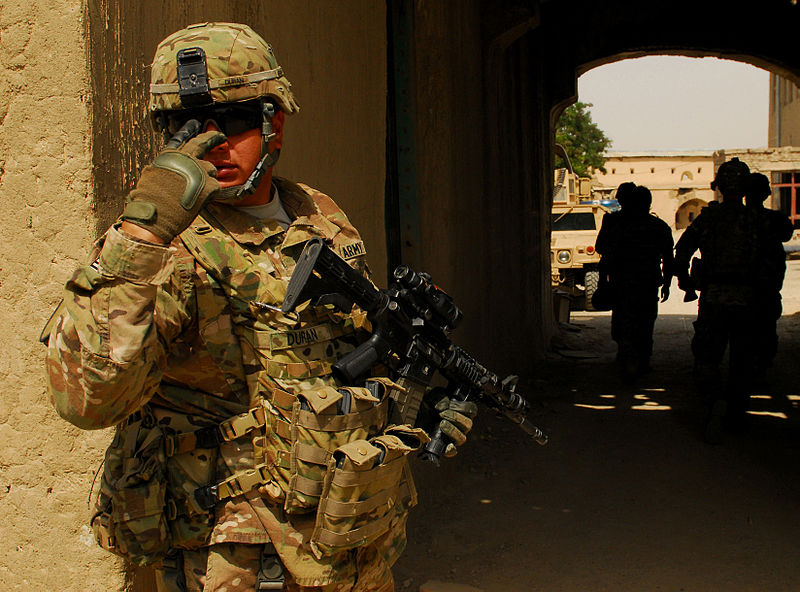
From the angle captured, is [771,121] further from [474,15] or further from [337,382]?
[337,382]

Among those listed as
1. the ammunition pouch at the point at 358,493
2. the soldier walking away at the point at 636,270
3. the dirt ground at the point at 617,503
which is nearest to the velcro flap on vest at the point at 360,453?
the ammunition pouch at the point at 358,493

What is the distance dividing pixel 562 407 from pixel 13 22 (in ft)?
17.8

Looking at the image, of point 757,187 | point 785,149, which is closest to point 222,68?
point 757,187

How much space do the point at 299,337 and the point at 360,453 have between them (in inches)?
10.4

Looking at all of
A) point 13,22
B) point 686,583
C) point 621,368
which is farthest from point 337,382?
point 621,368

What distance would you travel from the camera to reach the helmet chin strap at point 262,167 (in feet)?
5.40

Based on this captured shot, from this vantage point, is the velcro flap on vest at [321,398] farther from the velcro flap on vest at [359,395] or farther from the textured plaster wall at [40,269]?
the textured plaster wall at [40,269]

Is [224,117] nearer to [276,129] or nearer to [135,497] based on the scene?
[276,129]

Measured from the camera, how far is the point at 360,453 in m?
1.58

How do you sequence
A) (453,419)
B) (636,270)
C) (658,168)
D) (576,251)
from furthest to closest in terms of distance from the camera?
(658,168)
(576,251)
(636,270)
(453,419)

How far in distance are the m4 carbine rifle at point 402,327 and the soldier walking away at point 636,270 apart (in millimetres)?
5475

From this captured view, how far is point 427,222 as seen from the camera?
14.9 ft

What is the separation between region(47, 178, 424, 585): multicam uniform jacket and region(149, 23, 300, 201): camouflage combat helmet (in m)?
0.17

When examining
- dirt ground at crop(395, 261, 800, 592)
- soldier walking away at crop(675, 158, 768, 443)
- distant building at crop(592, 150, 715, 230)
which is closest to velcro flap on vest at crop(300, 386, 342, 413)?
dirt ground at crop(395, 261, 800, 592)
